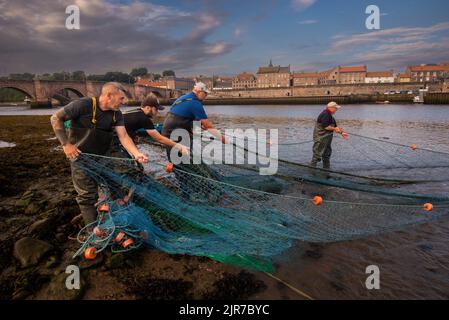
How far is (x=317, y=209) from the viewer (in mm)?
4969

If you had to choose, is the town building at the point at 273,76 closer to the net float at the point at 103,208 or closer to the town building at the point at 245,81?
the town building at the point at 245,81

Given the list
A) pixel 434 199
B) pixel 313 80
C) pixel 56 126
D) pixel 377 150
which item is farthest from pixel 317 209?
pixel 313 80

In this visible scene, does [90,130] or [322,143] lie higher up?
[90,130]

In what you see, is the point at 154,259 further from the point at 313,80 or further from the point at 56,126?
the point at 313,80

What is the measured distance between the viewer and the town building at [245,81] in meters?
144

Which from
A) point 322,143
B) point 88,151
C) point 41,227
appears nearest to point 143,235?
point 88,151

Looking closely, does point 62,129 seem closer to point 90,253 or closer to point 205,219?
point 90,253

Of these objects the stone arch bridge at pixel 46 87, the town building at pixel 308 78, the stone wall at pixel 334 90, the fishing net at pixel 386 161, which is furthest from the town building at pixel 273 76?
the fishing net at pixel 386 161

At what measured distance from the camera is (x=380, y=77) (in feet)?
399

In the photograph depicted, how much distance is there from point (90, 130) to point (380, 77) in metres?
142

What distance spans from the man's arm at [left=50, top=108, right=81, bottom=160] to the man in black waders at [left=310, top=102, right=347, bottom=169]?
700cm

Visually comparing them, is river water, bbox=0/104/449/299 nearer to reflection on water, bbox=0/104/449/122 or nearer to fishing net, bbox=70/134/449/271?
fishing net, bbox=70/134/449/271

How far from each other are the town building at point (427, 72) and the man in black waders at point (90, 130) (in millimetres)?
143454

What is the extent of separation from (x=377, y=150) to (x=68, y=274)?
1045cm
